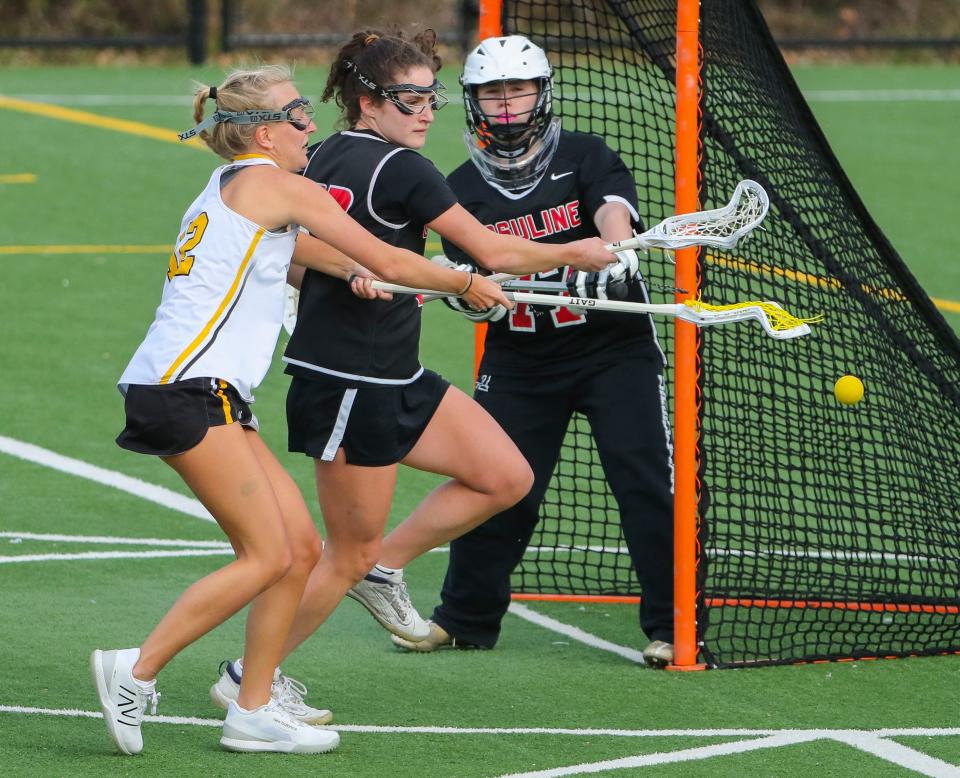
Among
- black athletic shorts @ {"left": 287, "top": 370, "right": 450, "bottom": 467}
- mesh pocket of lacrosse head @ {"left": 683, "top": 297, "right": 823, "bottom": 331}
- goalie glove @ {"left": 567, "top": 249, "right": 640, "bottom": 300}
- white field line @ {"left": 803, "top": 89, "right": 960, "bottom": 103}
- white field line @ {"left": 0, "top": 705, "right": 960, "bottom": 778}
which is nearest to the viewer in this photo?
white field line @ {"left": 0, "top": 705, "right": 960, "bottom": 778}

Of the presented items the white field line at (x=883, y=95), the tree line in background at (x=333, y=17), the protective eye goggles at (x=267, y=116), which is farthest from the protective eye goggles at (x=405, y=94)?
the tree line in background at (x=333, y=17)

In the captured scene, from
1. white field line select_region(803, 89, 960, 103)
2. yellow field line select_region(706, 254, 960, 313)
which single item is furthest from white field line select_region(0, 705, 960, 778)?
white field line select_region(803, 89, 960, 103)

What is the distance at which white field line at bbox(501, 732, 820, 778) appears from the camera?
4.82m

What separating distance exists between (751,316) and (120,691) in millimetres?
2207

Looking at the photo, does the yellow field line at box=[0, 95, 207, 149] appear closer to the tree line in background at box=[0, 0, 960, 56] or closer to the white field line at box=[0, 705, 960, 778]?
the tree line in background at box=[0, 0, 960, 56]

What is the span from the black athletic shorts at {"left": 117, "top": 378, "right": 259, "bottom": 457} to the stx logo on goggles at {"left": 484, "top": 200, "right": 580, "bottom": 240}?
1563mm

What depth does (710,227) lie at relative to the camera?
17.8ft

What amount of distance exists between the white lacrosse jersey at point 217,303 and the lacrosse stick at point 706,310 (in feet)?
2.82

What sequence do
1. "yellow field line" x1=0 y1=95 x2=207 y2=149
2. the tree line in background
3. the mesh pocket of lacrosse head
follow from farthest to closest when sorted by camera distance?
the tree line in background → "yellow field line" x1=0 y1=95 x2=207 y2=149 → the mesh pocket of lacrosse head

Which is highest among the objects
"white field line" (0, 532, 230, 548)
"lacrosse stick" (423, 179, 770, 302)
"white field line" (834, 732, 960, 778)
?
"lacrosse stick" (423, 179, 770, 302)

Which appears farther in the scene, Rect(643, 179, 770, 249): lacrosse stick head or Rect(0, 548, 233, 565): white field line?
Rect(0, 548, 233, 565): white field line

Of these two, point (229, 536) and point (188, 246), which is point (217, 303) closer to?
point (188, 246)

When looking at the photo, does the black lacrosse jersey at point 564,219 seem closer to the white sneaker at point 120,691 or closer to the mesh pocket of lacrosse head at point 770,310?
the mesh pocket of lacrosse head at point 770,310

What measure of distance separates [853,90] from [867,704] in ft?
57.4
